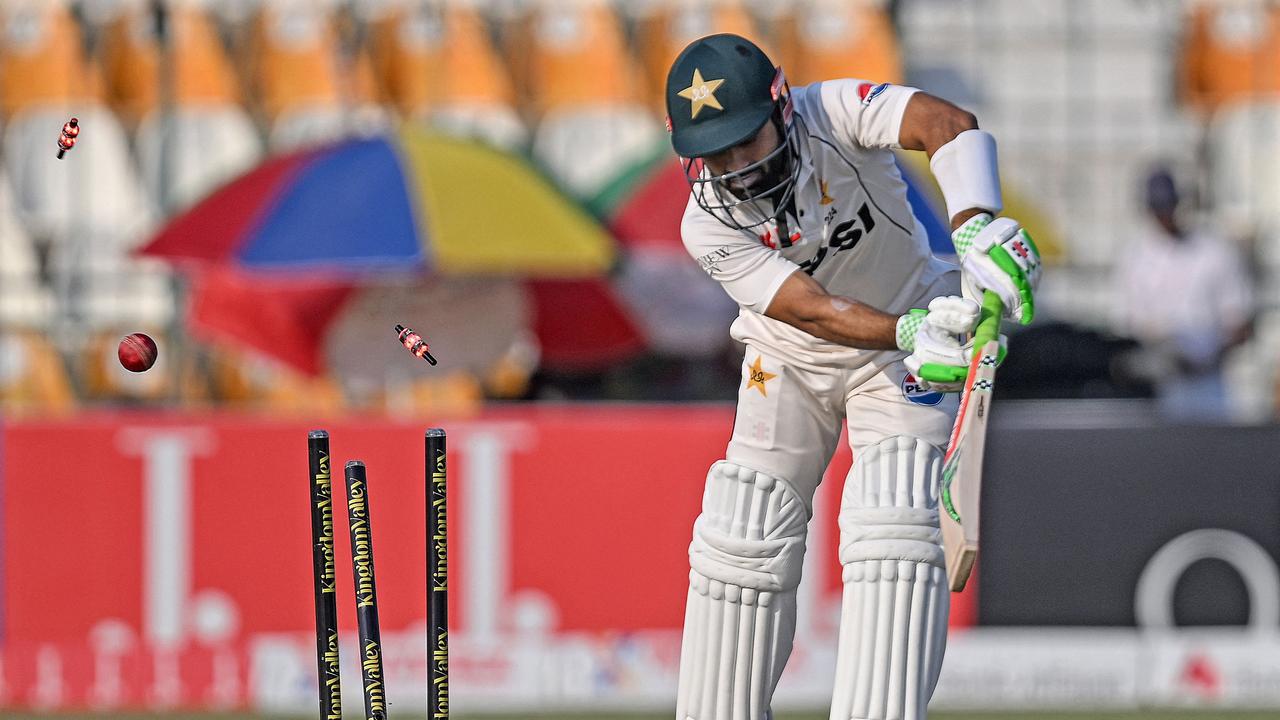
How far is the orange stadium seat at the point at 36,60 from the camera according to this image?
34.6 ft

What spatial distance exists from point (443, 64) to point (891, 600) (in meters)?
7.44

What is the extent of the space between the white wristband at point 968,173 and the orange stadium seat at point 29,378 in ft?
22.2

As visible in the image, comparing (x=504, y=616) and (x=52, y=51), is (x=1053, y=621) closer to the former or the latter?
(x=504, y=616)

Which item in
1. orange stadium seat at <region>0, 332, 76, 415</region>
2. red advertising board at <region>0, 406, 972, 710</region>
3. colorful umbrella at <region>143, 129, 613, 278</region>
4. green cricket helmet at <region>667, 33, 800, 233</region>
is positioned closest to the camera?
green cricket helmet at <region>667, 33, 800, 233</region>

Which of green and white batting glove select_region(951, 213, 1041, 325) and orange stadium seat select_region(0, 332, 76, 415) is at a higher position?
green and white batting glove select_region(951, 213, 1041, 325)

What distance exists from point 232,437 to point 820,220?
350 cm

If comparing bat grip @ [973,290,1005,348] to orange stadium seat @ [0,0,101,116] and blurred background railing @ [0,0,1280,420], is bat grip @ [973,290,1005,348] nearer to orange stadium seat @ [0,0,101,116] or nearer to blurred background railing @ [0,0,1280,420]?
blurred background railing @ [0,0,1280,420]

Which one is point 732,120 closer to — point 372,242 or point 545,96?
point 372,242

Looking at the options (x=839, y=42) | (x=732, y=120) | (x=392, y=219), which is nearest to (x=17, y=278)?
(x=392, y=219)

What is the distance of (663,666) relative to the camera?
680 cm

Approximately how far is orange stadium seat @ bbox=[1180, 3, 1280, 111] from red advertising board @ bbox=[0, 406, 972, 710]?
4.98 metres

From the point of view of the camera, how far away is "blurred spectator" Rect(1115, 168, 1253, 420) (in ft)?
25.8

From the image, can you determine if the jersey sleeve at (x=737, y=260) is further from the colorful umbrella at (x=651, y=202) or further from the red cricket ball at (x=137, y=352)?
the colorful umbrella at (x=651, y=202)

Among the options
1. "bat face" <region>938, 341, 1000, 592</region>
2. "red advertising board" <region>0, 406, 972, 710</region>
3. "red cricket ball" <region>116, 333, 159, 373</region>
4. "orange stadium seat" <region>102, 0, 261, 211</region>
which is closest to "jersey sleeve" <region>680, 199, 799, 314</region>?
"bat face" <region>938, 341, 1000, 592</region>
